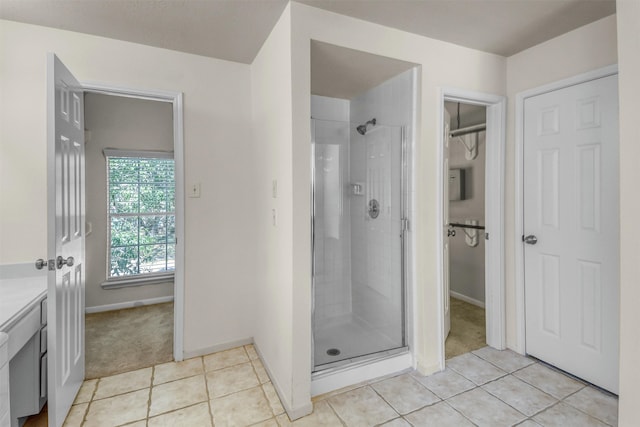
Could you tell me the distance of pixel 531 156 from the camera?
2453 millimetres

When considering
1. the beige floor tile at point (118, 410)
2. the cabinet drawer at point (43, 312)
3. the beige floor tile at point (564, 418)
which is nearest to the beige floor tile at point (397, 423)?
the beige floor tile at point (564, 418)

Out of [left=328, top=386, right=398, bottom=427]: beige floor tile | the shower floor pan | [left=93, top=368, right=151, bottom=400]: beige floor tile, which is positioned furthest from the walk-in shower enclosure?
[left=93, top=368, right=151, bottom=400]: beige floor tile

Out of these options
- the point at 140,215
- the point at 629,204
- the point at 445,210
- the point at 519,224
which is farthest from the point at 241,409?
the point at 140,215

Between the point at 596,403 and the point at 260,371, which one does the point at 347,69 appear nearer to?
the point at 260,371

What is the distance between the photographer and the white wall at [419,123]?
1861mm

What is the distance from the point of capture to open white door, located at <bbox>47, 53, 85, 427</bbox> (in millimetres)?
1608

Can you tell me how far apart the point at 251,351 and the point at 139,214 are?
2.28 meters

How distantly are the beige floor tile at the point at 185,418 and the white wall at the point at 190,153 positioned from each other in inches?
27.8

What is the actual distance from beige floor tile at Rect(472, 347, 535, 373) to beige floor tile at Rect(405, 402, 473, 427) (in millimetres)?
740

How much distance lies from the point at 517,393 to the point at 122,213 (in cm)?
413

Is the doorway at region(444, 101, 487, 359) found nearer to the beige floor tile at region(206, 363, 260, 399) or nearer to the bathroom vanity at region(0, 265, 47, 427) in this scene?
the beige floor tile at region(206, 363, 260, 399)

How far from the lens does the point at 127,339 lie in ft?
9.45

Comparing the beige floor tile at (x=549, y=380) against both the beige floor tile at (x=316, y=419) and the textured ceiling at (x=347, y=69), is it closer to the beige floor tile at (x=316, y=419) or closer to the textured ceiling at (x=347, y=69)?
the beige floor tile at (x=316, y=419)

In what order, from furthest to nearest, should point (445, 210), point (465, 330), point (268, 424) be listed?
point (465, 330) < point (445, 210) < point (268, 424)
